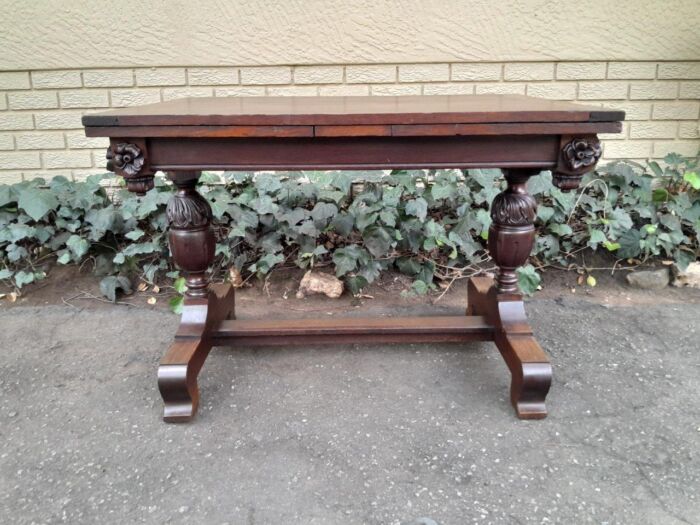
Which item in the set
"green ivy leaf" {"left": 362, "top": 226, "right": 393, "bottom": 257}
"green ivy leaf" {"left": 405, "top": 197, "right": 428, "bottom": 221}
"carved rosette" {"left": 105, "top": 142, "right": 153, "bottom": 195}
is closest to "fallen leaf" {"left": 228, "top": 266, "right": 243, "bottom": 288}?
"green ivy leaf" {"left": 362, "top": 226, "right": 393, "bottom": 257}

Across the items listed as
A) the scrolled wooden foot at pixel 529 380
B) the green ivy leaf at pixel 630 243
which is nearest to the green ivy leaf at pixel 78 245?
the scrolled wooden foot at pixel 529 380

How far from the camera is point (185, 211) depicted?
1.77m

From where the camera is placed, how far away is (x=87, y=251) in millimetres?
2854

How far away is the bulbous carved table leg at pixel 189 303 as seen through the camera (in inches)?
64.2

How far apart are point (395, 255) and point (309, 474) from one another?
157 cm

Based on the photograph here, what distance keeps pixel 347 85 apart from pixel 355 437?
218 cm

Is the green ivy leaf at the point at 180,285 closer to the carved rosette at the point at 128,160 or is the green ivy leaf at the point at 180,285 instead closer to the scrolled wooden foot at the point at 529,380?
the carved rosette at the point at 128,160

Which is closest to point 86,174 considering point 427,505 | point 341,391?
point 341,391

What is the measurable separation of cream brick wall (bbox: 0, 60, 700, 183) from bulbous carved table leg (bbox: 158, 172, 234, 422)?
1.46m

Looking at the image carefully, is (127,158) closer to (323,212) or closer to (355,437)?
(355,437)

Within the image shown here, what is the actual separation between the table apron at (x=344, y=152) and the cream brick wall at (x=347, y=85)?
1689 mm

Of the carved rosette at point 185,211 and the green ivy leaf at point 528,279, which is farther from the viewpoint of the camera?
the green ivy leaf at point 528,279

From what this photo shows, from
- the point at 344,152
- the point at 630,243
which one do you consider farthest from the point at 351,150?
the point at 630,243

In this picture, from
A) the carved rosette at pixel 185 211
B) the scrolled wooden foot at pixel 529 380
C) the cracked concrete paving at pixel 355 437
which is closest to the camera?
the cracked concrete paving at pixel 355 437
